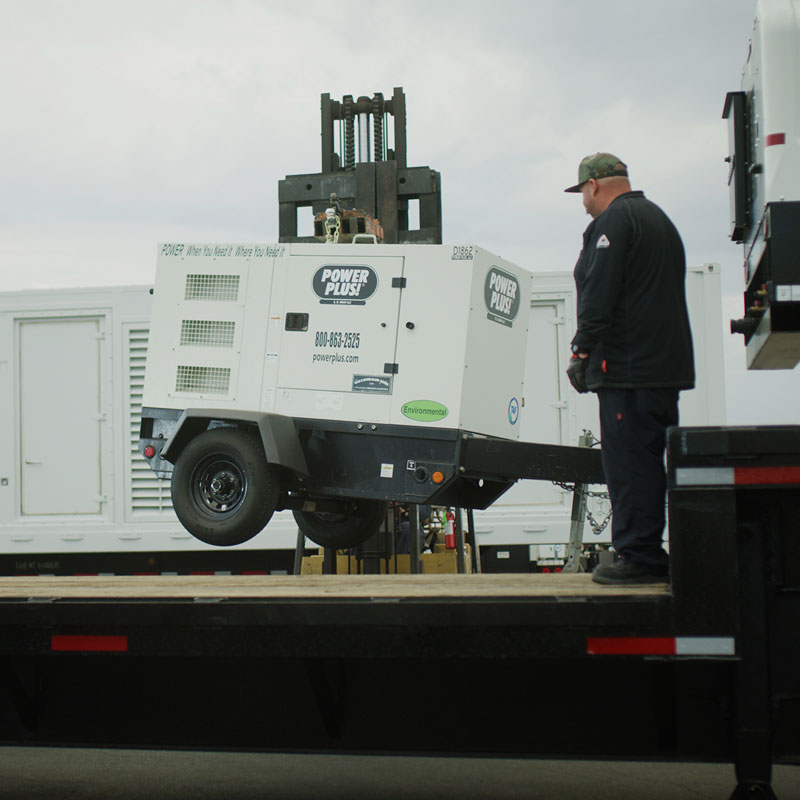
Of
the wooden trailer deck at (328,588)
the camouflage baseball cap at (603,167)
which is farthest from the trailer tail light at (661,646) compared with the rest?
the camouflage baseball cap at (603,167)

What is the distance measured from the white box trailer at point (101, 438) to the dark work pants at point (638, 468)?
220 inches

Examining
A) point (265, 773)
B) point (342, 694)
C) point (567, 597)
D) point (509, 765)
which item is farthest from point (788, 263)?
point (265, 773)

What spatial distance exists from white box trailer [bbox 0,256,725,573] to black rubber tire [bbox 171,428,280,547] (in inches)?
141

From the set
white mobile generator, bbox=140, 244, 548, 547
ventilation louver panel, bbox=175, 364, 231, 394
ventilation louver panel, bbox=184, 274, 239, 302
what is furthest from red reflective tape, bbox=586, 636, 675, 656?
ventilation louver panel, bbox=184, 274, 239, 302

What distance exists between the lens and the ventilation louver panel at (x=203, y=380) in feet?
19.9

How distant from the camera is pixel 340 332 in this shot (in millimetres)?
5910

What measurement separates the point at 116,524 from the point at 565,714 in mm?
7012

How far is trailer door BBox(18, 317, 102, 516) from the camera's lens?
32.0 feet

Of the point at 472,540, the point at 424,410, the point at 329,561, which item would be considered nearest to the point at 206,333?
the point at 424,410

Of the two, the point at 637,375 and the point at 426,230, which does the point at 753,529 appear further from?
the point at 426,230

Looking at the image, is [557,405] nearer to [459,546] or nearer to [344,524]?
[459,546]

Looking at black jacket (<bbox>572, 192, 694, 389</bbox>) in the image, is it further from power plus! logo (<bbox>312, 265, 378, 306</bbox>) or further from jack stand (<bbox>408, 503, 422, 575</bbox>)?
jack stand (<bbox>408, 503, 422, 575</bbox>)

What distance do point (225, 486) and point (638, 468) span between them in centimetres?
299

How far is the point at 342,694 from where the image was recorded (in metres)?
3.61
